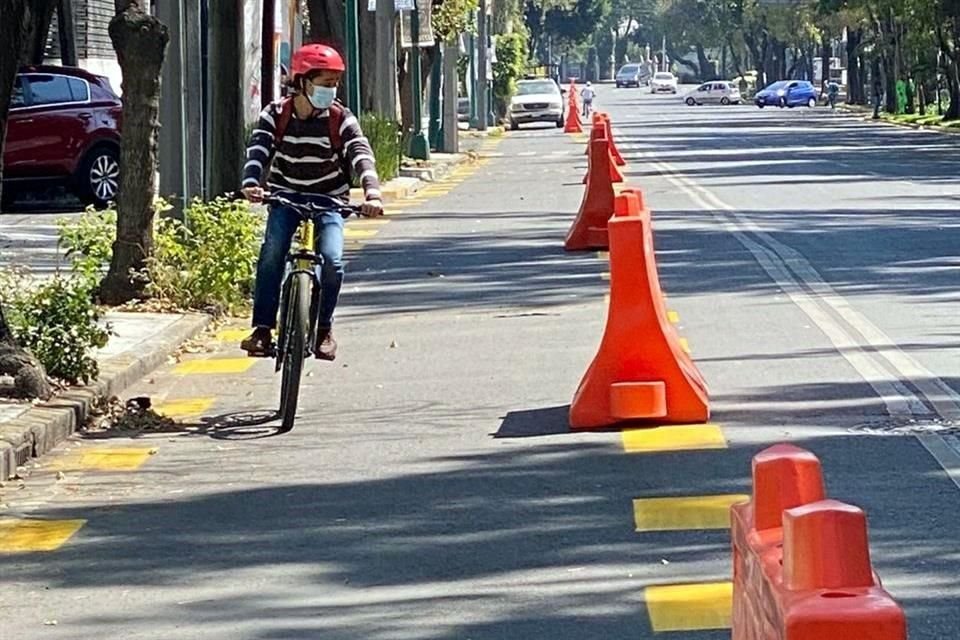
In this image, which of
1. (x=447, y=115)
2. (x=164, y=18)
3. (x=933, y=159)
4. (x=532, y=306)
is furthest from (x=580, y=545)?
(x=447, y=115)

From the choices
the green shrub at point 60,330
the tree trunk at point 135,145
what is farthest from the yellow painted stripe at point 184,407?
the tree trunk at point 135,145

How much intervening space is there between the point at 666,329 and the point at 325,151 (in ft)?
6.79

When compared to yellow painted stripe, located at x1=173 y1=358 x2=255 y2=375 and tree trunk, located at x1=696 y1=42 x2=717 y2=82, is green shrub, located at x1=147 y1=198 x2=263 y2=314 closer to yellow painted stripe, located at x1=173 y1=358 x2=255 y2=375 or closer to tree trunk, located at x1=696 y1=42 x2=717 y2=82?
yellow painted stripe, located at x1=173 y1=358 x2=255 y2=375

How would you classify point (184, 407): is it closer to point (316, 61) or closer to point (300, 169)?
point (300, 169)

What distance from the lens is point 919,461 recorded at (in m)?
8.40

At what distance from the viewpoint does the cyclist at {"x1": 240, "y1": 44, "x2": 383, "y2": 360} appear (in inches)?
409

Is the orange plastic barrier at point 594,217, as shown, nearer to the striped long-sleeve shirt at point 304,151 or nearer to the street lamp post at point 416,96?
the striped long-sleeve shirt at point 304,151

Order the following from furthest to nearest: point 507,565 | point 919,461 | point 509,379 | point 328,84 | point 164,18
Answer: point 164,18
point 509,379
point 328,84
point 919,461
point 507,565

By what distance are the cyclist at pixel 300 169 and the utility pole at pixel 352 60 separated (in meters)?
20.9

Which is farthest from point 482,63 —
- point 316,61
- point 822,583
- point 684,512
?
point 822,583

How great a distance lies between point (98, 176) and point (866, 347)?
579 inches

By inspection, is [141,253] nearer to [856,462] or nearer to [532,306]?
[532,306]

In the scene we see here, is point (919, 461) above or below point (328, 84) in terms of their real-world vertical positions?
below

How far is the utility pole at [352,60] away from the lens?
31.6 m
